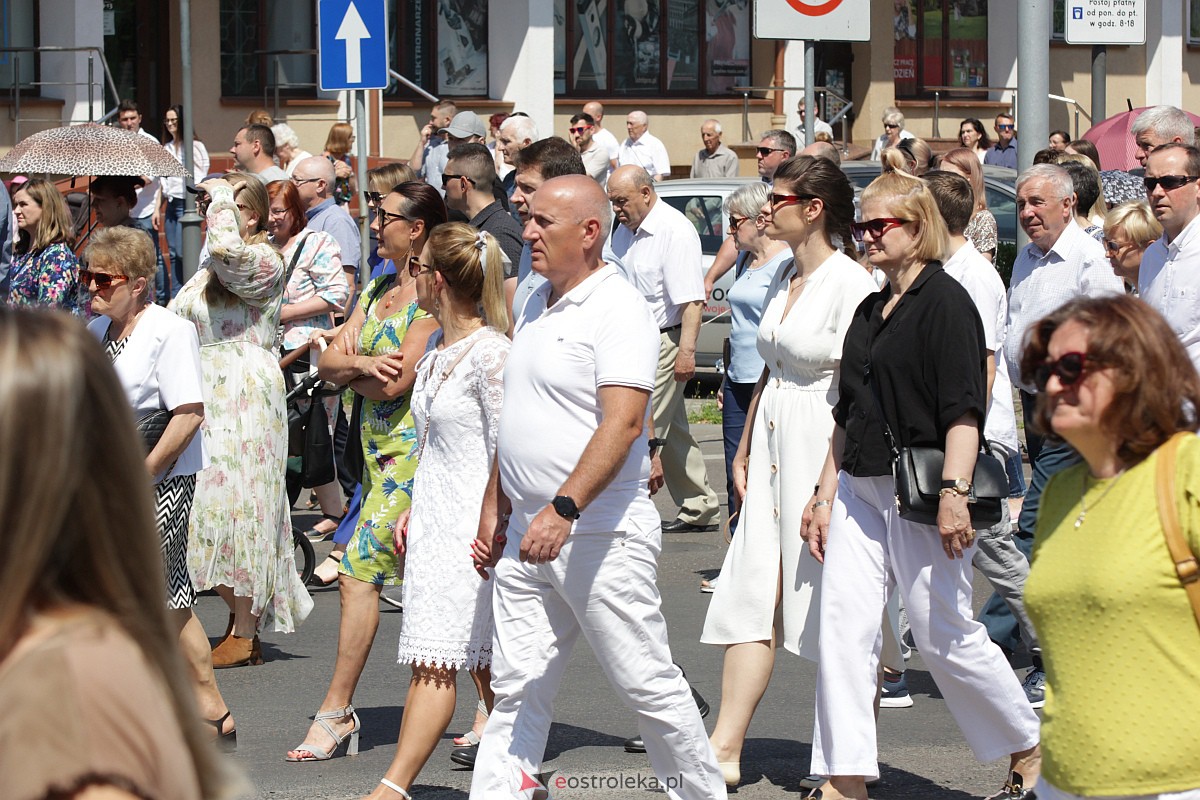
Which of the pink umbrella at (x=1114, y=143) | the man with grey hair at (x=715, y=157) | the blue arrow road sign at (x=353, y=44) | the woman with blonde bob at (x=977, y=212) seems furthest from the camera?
the man with grey hair at (x=715, y=157)

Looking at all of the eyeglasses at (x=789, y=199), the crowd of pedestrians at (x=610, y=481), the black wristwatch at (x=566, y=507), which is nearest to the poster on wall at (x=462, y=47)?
the crowd of pedestrians at (x=610, y=481)

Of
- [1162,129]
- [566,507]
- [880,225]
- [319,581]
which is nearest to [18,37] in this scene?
[319,581]

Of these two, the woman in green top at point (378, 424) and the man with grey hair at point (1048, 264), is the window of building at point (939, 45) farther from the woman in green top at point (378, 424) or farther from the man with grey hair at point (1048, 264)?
the woman in green top at point (378, 424)

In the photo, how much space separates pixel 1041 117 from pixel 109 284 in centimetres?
557

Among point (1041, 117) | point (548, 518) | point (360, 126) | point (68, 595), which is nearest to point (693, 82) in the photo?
point (360, 126)

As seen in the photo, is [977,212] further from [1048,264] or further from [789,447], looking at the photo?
[789,447]

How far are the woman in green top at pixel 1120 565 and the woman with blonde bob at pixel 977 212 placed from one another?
5259mm

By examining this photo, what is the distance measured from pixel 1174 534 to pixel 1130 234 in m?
4.70

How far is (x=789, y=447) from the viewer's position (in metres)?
6.16

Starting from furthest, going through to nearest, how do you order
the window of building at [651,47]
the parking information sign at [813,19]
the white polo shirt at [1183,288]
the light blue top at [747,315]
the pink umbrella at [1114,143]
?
the window of building at [651,47], the pink umbrella at [1114,143], the parking information sign at [813,19], the light blue top at [747,315], the white polo shirt at [1183,288]

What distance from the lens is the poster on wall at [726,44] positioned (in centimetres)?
3091

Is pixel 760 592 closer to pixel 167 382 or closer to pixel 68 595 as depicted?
pixel 167 382

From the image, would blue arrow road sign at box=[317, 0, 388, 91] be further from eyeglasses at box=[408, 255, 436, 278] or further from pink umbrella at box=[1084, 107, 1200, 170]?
pink umbrella at box=[1084, 107, 1200, 170]

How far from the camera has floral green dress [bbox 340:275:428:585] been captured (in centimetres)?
633
